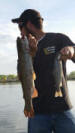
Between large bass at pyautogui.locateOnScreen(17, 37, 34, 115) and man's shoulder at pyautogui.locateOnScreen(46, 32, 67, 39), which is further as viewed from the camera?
man's shoulder at pyautogui.locateOnScreen(46, 32, 67, 39)

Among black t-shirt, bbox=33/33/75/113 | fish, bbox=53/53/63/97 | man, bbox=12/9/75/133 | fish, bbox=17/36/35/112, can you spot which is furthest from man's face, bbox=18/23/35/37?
fish, bbox=53/53/63/97

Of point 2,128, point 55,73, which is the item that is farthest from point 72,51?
point 2,128

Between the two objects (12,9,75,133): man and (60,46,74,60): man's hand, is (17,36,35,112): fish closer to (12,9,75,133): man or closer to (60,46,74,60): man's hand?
(12,9,75,133): man

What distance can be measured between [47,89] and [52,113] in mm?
428

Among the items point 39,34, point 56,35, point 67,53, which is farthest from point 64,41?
point 67,53

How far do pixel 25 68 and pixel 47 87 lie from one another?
57cm

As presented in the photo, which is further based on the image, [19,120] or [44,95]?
[19,120]

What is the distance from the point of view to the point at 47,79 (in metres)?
4.63

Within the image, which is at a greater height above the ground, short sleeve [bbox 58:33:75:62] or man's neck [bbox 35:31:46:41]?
man's neck [bbox 35:31:46:41]

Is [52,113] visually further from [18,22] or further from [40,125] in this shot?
[18,22]

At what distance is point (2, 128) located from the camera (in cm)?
1966

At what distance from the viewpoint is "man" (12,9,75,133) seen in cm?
459

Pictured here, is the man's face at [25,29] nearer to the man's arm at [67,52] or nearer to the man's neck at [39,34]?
the man's neck at [39,34]

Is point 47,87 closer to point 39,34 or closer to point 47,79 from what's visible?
point 47,79
